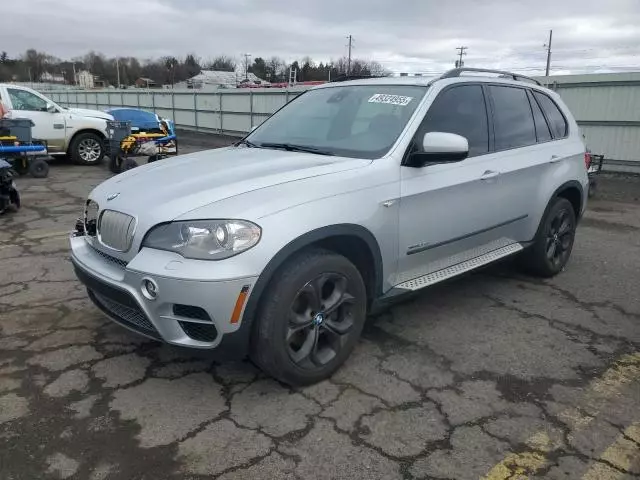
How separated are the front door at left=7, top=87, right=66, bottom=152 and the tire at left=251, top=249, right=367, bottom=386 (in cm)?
1104

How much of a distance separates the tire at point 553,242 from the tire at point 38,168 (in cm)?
950

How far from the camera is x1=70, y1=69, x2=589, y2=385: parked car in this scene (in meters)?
2.66

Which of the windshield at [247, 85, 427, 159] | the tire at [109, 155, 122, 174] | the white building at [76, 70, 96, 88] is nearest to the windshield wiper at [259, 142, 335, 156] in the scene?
the windshield at [247, 85, 427, 159]

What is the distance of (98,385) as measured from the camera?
3.08 meters

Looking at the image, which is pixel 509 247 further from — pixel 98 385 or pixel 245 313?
pixel 98 385

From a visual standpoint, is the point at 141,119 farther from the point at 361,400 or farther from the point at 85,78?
the point at 85,78

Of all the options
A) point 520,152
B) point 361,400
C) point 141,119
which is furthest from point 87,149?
point 361,400

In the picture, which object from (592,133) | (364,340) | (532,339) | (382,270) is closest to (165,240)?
(382,270)

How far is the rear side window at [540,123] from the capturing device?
15.3 ft

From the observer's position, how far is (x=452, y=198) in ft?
12.0

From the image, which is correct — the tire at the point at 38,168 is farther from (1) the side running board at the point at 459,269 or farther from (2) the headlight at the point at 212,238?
(1) the side running board at the point at 459,269

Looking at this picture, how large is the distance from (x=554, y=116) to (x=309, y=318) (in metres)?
3.36

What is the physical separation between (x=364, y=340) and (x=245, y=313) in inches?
51.0

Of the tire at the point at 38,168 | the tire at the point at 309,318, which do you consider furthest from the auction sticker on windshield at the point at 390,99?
the tire at the point at 38,168
